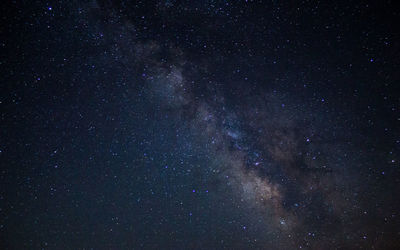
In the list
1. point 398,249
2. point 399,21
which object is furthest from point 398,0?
point 398,249

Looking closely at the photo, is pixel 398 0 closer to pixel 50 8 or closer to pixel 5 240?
pixel 50 8

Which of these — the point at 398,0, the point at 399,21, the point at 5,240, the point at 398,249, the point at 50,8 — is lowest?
the point at 398,249

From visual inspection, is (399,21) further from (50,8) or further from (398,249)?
(398,249)

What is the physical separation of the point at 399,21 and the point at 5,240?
11370 mm

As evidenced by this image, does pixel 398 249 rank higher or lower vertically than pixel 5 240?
lower

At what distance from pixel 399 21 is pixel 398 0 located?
0.39m

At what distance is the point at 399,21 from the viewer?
2.94m

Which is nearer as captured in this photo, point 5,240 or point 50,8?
point 50,8

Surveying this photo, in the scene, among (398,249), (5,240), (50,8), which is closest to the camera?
(50,8)

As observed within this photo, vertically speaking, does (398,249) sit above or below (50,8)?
below

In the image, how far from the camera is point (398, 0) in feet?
9.12

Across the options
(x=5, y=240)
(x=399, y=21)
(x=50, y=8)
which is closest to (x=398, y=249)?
(x=399, y=21)

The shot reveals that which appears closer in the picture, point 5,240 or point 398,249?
point 5,240

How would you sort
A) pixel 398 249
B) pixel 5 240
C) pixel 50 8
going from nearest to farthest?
pixel 50 8 → pixel 5 240 → pixel 398 249
